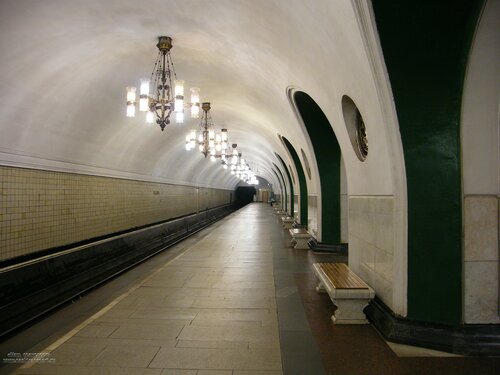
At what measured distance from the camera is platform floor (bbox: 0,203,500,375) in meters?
3.24

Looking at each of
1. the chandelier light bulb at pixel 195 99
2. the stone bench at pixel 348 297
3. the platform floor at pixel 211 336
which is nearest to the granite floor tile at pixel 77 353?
the platform floor at pixel 211 336

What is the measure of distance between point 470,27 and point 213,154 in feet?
32.8

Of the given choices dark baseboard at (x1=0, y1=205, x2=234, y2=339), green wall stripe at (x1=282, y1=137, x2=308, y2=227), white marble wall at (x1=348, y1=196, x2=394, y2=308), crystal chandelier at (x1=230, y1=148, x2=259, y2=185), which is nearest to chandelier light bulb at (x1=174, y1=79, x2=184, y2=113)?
white marble wall at (x1=348, y1=196, x2=394, y2=308)

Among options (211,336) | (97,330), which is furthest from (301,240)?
(97,330)

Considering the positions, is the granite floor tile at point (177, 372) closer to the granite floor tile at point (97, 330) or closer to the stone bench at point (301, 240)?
the granite floor tile at point (97, 330)

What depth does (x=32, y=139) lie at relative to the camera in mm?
6871

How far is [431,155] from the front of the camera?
3.67 m

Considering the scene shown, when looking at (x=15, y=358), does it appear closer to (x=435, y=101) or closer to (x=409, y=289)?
(x=409, y=289)

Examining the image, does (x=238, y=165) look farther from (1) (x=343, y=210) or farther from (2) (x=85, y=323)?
(2) (x=85, y=323)

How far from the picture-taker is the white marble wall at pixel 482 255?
3557 millimetres

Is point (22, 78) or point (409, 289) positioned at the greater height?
point (22, 78)

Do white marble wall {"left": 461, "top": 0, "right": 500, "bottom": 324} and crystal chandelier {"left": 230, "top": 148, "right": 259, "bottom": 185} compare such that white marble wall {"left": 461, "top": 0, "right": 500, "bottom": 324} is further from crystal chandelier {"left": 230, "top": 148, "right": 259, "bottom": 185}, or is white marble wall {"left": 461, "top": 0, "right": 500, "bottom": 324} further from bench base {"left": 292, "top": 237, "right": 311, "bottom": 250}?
crystal chandelier {"left": 230, "top": 148, "right": 259, "bottom": 185}

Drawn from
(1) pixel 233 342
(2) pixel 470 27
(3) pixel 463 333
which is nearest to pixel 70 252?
(1) pixel 233 342

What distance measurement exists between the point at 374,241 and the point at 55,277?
5.89m
